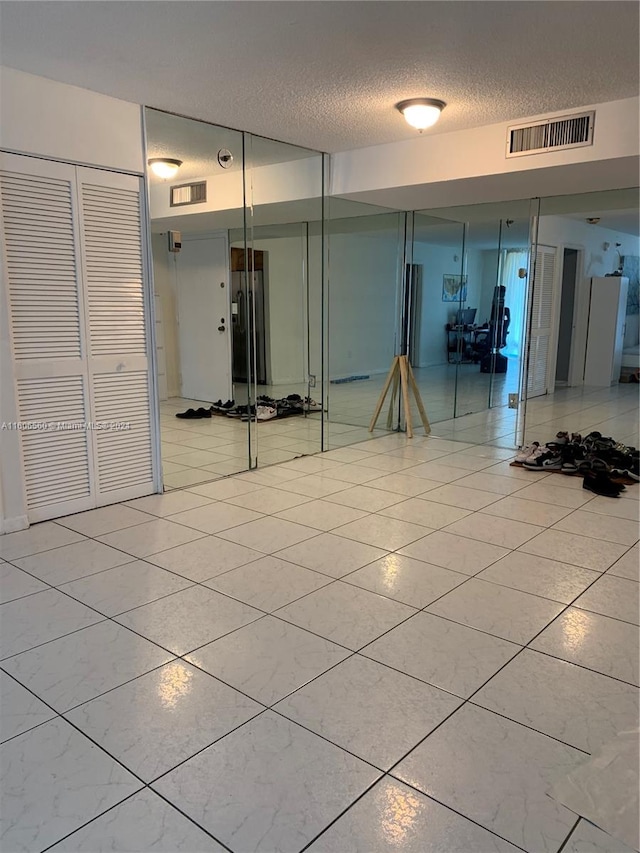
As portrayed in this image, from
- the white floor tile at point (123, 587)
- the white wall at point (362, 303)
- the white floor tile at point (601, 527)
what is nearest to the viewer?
the white floor tile at point (123, 587)

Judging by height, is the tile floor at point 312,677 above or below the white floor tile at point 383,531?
below

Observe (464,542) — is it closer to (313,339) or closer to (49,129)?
(313,339)

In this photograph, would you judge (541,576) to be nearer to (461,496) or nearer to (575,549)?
(575,549)

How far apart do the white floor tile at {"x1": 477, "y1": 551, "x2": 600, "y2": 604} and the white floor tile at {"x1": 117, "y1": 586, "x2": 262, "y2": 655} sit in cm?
117

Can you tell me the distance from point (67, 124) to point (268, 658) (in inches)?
119

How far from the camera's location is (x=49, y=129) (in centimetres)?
332

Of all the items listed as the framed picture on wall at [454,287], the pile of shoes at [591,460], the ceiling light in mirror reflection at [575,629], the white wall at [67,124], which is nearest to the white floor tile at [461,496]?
the pile of shoes at [591,460]

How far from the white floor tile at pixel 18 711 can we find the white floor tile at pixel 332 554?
134 cm

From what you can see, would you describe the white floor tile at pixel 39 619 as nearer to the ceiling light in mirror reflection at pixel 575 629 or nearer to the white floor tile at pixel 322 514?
the white floor tile at pixel 322 514

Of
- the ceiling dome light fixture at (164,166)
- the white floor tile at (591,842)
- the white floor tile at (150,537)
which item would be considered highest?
the ceiling dome light fixture at (164,166)

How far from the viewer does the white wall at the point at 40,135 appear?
3.18m

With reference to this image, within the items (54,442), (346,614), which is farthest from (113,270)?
(346,614)

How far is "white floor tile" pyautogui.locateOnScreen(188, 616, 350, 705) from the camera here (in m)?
2.07

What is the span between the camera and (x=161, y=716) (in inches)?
74.9
